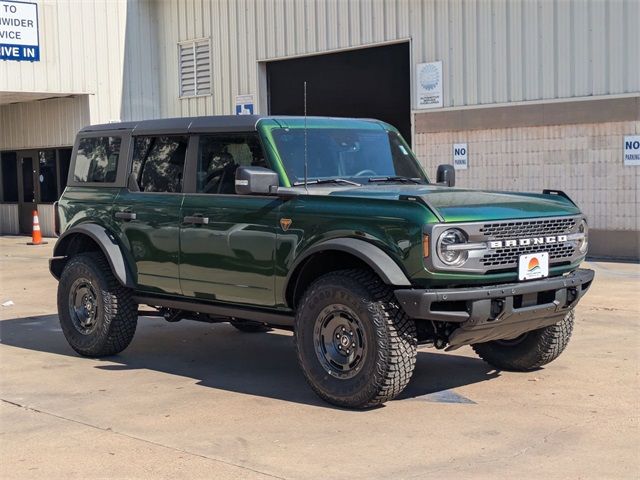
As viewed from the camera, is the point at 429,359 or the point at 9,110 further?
the point at 9,110

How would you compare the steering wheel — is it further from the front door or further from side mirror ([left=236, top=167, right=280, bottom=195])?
the front door

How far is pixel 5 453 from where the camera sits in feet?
18.6

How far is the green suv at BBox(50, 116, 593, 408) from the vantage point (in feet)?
20.4

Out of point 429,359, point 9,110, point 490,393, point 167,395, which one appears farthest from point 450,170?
point 9,110

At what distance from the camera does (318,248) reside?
6551 millimetres

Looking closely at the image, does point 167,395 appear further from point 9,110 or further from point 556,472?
point 9,110

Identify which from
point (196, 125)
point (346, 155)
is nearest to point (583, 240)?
point (346, 155)

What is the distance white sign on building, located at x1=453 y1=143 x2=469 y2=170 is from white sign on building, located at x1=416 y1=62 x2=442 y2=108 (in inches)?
34.7

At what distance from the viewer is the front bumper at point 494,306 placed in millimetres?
6035

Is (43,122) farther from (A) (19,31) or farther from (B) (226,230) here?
(B) (226,230)

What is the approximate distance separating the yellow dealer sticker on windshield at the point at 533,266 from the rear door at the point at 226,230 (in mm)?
1765

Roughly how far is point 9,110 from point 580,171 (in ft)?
53.5

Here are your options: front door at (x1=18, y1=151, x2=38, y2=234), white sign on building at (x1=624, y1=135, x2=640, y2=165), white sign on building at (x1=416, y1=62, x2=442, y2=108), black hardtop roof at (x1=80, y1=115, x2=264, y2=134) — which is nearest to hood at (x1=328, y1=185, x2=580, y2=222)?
black hardtop roof at (x1=80, y1=115, x2=264, y2=134)

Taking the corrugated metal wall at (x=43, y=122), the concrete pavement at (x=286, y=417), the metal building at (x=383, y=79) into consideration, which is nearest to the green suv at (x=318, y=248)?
the concrete pavement at (x=286, y=417)
